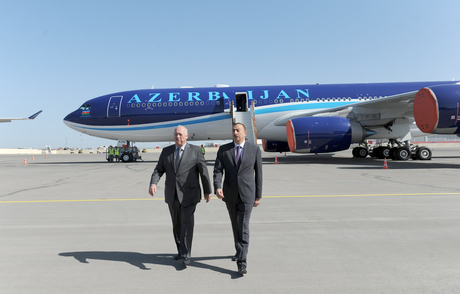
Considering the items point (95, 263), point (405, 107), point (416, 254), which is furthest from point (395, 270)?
point (405, 107)

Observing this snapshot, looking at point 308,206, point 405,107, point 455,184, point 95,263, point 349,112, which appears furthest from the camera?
point 349,112

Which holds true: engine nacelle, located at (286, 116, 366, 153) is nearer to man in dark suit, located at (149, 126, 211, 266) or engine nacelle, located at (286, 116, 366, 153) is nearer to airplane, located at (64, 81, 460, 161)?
airplane, located at (64, 81, 460, 161)

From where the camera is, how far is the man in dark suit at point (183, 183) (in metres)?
3.80

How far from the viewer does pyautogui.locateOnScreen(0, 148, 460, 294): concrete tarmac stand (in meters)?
3.14

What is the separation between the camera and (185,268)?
356 cm

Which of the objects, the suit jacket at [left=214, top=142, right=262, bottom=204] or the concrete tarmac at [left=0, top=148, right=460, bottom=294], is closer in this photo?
the concrete tarmac at [left=0, top=148, right=460, bottom=294]

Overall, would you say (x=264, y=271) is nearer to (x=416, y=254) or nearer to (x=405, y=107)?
(x=416, y=254)

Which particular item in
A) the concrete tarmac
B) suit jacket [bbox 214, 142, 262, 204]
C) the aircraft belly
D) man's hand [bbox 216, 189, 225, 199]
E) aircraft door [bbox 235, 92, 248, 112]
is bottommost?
the concrete tarmac

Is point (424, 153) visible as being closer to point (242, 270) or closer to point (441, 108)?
point (441, 108)

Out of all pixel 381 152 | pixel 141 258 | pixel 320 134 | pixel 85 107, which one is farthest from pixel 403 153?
pixel 85 107

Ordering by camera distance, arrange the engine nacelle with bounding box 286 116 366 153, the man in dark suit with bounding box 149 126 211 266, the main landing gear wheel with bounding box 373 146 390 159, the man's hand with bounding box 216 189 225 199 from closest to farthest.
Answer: the man's hand with bounding box 216 189 225 199, the man in dark suit with bounding box 149 126 211 266, the engine nacelle with bounding box 286 116 366 153, the main landing gear wheel with bounding box 373 146 390 159

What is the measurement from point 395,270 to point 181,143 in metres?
2.48

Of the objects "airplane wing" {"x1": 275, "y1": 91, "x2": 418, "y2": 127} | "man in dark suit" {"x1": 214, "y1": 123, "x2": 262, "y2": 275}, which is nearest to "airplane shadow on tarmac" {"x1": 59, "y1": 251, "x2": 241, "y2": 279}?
"man in dark suit" {"x1": 214, "y1": 123, "x2": 262, "y2": 275}

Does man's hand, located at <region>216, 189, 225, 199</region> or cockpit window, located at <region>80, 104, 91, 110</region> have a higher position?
cockpit window, located at <region>80, 104, 91, 110</region>
